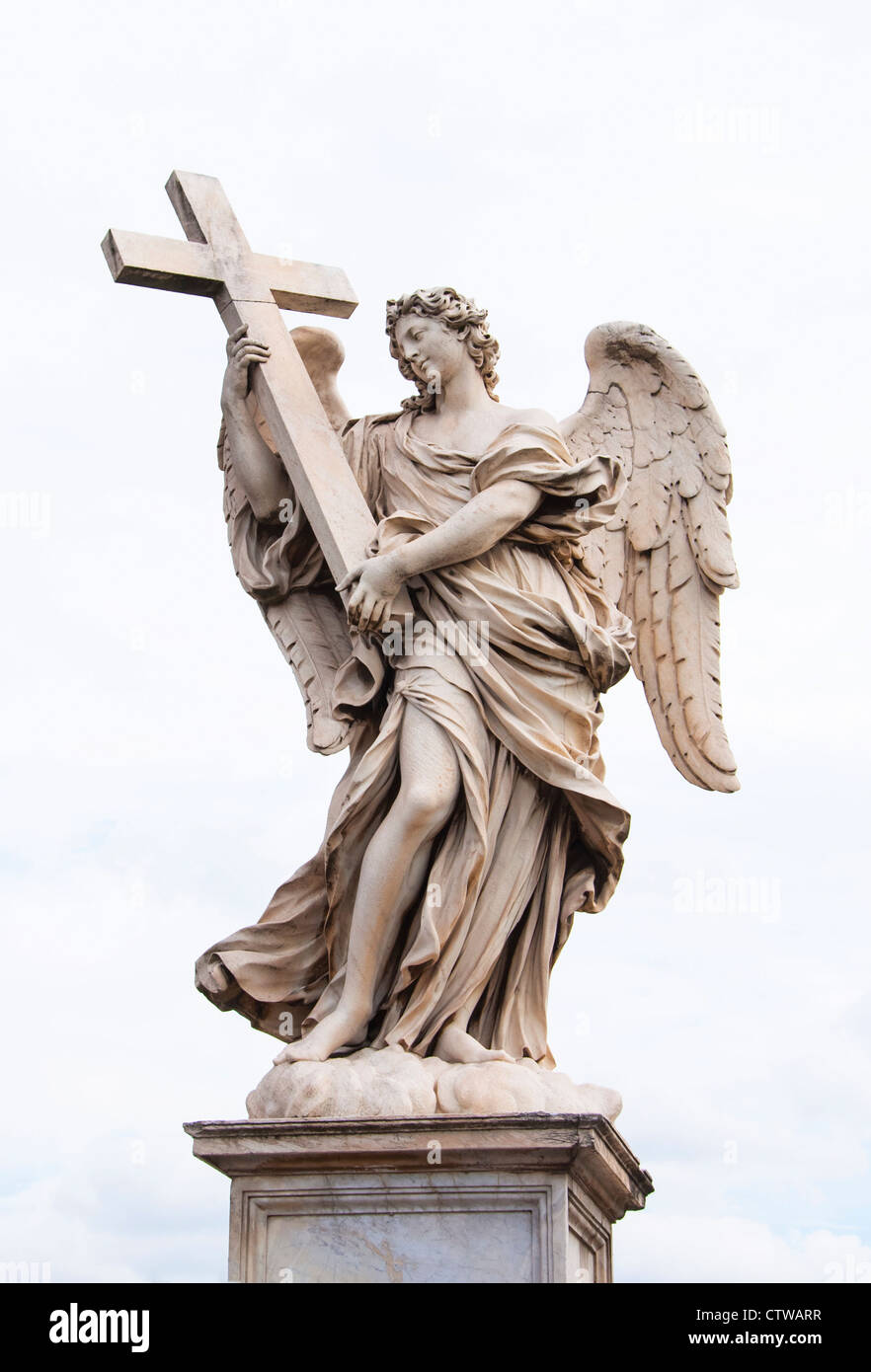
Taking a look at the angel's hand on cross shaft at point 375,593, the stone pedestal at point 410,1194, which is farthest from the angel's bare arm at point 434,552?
the stone pedestal at point 410,1194

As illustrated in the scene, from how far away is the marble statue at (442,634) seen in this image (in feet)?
22.7

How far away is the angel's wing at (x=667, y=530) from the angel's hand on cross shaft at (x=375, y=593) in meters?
1.08

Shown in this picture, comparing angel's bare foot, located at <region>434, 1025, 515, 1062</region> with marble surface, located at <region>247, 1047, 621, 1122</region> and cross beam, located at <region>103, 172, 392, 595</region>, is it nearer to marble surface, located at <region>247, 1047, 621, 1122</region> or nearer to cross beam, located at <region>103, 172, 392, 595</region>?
marble surface, located at <region>247, 1047, 621, 1122</region>

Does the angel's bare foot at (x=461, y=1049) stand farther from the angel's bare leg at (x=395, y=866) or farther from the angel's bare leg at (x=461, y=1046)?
the angel's bare leg at (x=395, y=866)

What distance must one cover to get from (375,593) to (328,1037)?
1461 millimetres

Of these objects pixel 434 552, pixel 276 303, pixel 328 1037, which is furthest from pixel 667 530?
pixel 328 1037

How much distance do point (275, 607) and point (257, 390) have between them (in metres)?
0.79

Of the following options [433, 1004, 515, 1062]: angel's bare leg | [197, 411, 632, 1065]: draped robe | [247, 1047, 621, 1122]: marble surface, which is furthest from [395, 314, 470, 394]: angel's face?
[247, 1047, 621, 1122]: marble surface

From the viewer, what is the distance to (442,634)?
711 cm

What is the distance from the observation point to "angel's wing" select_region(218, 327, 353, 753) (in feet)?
25.1

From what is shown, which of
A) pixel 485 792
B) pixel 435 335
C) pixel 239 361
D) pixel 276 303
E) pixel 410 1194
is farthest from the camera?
pixel 276 303

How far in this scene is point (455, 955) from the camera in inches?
273

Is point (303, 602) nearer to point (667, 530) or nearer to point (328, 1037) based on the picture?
point (667, 530)
